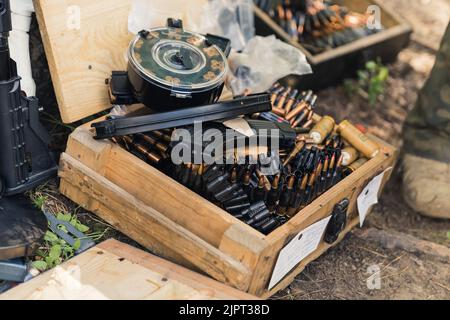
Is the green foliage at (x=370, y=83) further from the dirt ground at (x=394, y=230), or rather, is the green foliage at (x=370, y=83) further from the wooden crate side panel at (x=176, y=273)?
the wooden crate side panel at (x=176, y=273)

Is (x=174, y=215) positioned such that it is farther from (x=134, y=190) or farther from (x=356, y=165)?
(x=356, y=165)

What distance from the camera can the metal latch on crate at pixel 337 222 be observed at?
372cm

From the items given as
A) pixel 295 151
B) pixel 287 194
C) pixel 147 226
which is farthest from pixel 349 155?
pixel 147 226

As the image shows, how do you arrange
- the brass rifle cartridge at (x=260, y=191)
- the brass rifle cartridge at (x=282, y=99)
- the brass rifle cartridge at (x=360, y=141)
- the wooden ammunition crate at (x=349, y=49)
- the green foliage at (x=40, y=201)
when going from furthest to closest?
1. the wooden ammunition crate at (x=349, y=49)
2. the brass rifle cartridge at (x=282, y=99)
3. the brass rifle cartridge at (x=360, y=141)
4. the green foliage at (x=40, y=201)
5. the brass rifle cartridge at (x=260, y=191)

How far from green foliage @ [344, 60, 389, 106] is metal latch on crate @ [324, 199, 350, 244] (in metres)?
2.32

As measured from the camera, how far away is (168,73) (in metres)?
3.51

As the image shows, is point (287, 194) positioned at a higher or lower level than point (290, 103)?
lower

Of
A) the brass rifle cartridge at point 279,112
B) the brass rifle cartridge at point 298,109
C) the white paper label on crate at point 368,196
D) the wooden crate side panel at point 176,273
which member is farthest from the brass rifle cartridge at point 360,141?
the wooden crate side panel at point 176,273

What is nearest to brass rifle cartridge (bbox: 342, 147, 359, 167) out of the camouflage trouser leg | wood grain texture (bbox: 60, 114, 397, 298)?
wood grain texture (bbox: 60, 114, 397, 298)

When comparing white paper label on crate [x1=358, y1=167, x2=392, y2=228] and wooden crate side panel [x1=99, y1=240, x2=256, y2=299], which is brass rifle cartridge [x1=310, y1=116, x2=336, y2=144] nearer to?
white paper label on crate [x1=358, y1=167, x2=392, y2=228]

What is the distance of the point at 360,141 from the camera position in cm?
406

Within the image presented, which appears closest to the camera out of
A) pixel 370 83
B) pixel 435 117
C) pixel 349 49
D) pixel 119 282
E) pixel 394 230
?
pixel 119 282

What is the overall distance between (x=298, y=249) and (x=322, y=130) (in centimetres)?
86

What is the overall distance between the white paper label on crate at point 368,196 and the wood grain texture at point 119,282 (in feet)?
4.17
